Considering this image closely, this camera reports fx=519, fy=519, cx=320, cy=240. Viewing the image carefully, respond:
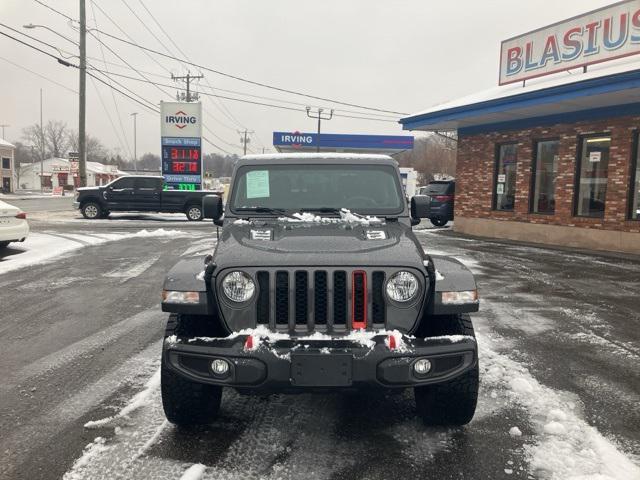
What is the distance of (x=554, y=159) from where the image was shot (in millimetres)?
15078

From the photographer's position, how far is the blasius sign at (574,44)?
12.7 m

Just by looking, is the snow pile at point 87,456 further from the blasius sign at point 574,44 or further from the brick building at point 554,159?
the blasius sign at point 574,44

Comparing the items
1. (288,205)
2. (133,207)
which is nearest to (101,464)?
(288,205)

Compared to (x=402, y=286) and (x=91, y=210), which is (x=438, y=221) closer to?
(x=91, y=210)

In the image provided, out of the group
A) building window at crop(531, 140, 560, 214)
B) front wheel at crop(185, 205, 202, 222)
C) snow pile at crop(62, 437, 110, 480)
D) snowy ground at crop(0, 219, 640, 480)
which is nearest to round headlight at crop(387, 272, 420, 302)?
snowy ground at crop(0, 219, 640, 480)

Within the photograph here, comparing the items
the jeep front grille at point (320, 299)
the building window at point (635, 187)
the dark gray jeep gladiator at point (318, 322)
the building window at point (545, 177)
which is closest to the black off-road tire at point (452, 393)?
the dark gray jeep gladiator at point (318, 322)

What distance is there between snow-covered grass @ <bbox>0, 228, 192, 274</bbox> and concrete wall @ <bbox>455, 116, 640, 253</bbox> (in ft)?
31.6

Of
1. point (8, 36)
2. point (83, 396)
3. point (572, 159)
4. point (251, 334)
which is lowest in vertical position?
point (83, 396)

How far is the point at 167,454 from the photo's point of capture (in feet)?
10.3

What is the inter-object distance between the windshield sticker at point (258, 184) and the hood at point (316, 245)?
1.52ft

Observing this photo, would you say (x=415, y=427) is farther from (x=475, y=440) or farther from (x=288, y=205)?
(x=288, y=205)

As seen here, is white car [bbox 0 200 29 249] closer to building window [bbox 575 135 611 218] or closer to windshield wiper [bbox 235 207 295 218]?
windshield wiper [bbox 235 207 295 218]

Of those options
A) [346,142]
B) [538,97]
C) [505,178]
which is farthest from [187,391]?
[346,142]

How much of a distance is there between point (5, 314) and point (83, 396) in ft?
10.8
